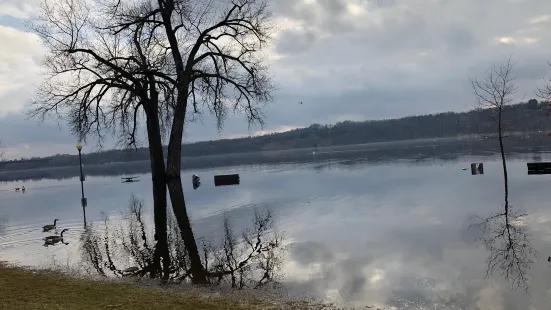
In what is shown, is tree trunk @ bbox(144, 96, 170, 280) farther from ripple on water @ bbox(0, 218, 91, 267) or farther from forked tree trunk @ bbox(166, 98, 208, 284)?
ripple on water @ bbox(0, 218, 91, 267)

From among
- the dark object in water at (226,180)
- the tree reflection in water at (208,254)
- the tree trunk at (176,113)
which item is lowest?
the tree reflection in water at (208,254)

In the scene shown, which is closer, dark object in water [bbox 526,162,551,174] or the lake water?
the lake water

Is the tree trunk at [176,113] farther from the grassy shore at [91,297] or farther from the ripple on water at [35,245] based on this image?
the grassy shore at [91,297]

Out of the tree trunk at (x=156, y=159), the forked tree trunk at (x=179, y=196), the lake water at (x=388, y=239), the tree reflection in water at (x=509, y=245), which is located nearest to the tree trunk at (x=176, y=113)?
the forked tree trunk at (x=179, y=196)

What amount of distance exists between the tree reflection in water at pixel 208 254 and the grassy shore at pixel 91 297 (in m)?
1.18

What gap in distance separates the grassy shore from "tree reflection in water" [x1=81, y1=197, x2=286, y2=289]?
1.18 metres

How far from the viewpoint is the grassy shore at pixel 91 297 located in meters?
6.88

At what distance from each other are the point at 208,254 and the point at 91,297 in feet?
13.0

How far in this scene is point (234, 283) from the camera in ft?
28.0

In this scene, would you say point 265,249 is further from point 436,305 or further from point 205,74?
point 205,74

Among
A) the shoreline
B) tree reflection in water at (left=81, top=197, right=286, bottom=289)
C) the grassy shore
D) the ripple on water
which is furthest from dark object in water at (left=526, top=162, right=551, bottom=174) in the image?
the ripple on water

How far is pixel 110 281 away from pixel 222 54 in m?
18.1

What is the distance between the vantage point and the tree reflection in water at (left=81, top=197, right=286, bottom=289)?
9.25m

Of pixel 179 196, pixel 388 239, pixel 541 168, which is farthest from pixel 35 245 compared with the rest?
pixel 541 168
